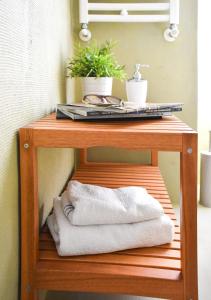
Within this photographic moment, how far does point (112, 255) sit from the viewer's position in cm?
75

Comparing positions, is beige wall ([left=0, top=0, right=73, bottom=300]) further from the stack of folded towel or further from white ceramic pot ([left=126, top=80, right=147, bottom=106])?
white ceramic pot ([left=126, top=80, right=147, bottom=106])

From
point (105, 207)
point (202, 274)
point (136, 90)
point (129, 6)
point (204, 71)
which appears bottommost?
point (202, 274)

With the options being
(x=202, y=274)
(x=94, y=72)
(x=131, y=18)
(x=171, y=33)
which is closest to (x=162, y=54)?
(x=171, y=33)

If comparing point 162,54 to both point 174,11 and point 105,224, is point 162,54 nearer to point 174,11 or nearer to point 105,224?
point 174,11

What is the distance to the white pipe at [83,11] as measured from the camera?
1.43 metres

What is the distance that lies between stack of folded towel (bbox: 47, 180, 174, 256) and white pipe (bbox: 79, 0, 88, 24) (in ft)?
3.08

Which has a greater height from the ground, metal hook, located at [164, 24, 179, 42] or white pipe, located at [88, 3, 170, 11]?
white pipe, located at [88, 3, 170, 11]

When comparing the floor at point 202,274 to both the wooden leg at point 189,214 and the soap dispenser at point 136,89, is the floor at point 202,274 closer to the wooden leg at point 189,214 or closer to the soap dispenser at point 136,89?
the wooden leg at point 189,214

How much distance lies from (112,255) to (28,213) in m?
0.23

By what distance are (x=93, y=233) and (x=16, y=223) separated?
0.60 ft

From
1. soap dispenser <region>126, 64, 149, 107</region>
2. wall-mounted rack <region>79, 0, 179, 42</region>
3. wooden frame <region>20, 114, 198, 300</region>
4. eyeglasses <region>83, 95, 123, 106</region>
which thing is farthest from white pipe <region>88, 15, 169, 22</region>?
wooden frame <region>20, 114, 198, 300</region>

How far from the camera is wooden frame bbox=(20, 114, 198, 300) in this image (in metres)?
0.64

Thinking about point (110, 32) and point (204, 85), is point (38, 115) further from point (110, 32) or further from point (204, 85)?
point (204, 85)

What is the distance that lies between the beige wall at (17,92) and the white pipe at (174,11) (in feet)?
2.10
